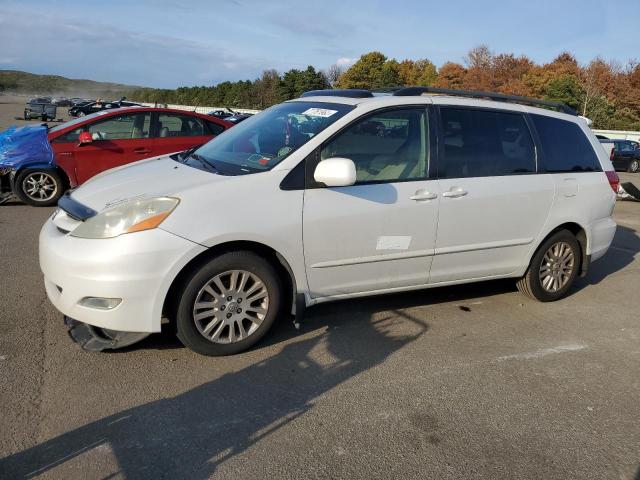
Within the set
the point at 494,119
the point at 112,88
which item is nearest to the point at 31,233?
the point at 494,119

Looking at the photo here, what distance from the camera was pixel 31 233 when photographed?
6.58 meters

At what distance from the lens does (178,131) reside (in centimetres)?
885

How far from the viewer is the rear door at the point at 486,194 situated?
167 inches

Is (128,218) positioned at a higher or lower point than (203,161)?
lower

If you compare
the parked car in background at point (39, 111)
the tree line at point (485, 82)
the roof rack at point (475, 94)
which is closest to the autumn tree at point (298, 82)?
the tree line at point (485, 82)

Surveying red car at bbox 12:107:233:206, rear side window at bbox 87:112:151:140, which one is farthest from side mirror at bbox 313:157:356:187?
rear side window at bbox 87:112:151:140

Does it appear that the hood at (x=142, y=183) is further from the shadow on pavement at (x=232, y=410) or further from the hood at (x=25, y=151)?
the hood at (x=25, y=151)

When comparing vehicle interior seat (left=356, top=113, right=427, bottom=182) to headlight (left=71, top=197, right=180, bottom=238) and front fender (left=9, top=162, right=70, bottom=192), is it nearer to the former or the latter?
headlight (left=71, top=197, right=180, bottom=238)

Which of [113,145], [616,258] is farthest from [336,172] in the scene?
[113,145]

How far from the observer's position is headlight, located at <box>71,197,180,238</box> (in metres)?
3.26

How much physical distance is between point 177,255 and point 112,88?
160 m

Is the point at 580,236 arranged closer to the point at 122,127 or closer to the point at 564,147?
the point at 564,147

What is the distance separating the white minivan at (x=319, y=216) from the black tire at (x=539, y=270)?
2 cm

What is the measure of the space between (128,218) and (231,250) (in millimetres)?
673
